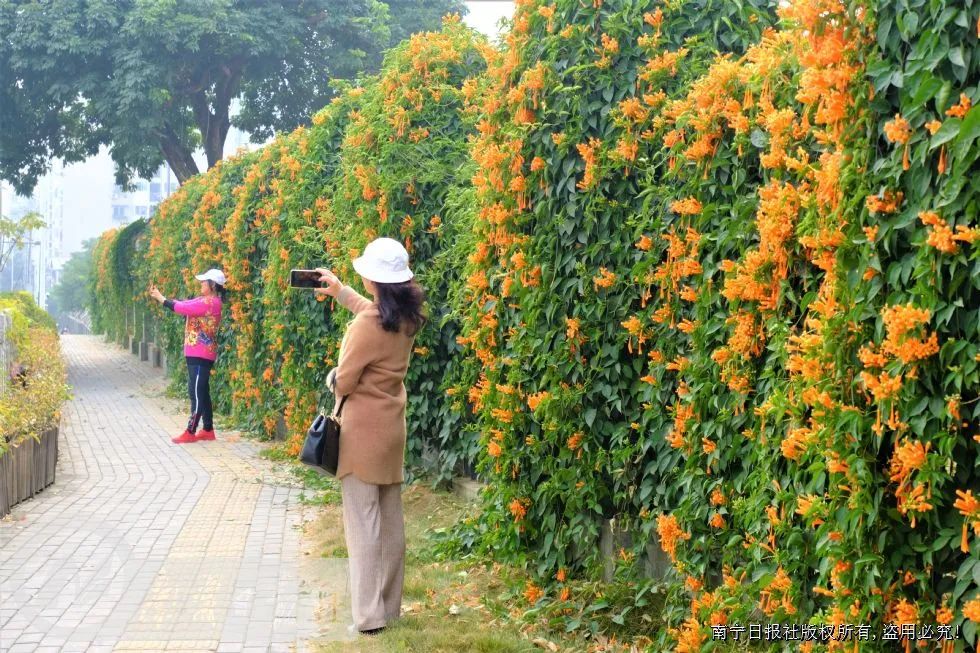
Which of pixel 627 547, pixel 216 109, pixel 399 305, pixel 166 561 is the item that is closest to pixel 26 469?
pixel 166 561

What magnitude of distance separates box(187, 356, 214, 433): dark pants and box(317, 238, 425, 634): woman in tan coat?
7842 millimetres

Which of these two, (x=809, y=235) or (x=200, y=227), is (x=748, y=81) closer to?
(x=809, y=235)

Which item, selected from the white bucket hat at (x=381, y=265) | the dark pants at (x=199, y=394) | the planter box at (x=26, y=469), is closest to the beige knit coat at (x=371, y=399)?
the white bucket hat at (x=381, y=265)

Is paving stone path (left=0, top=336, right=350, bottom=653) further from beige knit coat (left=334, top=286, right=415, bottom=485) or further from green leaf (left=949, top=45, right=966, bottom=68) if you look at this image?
green leaf (left=949, top=45, right=966, bottom=68)

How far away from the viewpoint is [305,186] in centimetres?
1133

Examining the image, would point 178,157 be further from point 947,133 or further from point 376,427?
point 947,133

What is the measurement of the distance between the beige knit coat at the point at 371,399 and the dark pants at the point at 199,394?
310 inches

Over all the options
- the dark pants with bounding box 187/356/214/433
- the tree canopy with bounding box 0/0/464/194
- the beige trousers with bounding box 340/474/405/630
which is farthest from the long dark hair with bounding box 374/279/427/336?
the tree canopy with bounding box 0/0/464/194

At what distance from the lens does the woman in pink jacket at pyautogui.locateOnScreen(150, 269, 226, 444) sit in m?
13.3

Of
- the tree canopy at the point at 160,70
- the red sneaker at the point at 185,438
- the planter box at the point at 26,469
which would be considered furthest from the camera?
the tree canopy at the point at 160,70

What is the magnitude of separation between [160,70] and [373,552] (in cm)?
2330

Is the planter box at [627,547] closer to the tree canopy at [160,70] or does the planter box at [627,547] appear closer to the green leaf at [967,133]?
the green leaf at [967,133]

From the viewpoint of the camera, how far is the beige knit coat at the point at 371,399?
575 centimetres

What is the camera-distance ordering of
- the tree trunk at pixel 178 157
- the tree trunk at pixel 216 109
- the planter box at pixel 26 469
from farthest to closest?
the tree trunk at pixel 178 157 < the tree trunk at pixel 216 109 < the planter box at pixel 26 469
